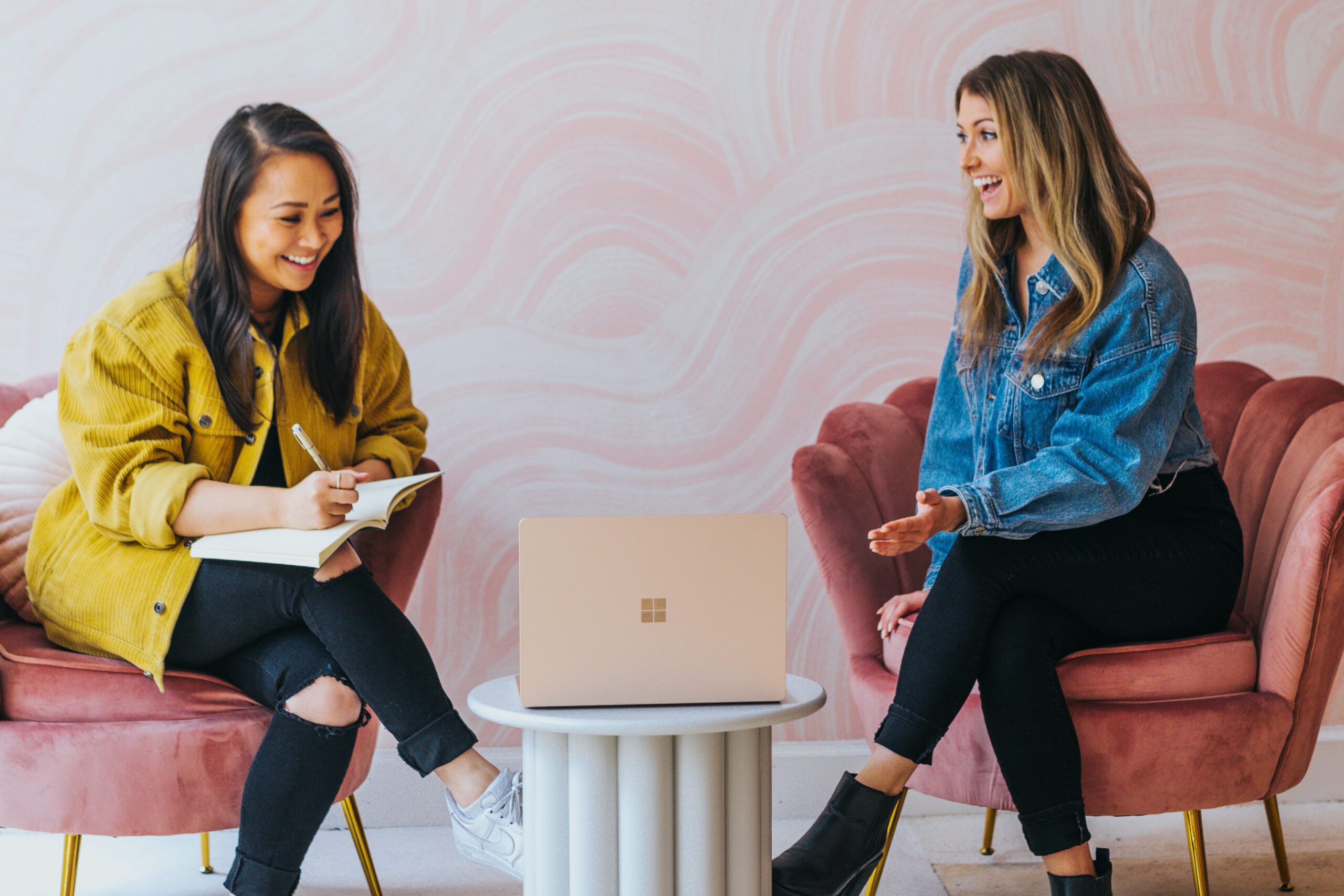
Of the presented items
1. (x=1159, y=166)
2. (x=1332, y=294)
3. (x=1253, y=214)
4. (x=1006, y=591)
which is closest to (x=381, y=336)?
(x=1006, y=591)

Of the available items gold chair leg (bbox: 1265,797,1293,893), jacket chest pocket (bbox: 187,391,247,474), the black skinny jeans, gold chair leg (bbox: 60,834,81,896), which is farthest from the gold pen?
gold chair leg (bbox: 1265,797,1293,893)

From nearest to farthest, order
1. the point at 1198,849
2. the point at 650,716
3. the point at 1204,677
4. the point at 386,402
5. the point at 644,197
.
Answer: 1. the point at 650,716
2. the point at 1204,677
3. the point at 1198,849
4. the point at 386,402
5. the point at 644,197

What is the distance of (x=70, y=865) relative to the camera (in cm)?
161

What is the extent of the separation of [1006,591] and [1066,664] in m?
0.13

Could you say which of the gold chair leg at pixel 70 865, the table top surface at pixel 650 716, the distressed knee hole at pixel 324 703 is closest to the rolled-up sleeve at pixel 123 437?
the distressed knee hole at pixel 324 703

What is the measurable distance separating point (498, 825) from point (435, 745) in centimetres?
13

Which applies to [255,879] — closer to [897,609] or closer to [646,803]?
[646,803]

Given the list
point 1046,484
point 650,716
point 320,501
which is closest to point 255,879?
point 320,501

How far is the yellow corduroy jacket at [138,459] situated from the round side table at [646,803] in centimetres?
53

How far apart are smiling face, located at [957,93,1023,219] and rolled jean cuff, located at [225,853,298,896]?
1341 mm

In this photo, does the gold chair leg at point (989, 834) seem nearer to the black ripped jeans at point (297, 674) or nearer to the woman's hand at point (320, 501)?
the black ripped jeans at point (297, 674)

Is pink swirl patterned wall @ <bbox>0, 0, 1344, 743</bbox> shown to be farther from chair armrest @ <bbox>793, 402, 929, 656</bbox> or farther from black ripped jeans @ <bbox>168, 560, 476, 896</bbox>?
black ripped jeans @ <bbox>168, 560, 476, 896</bbox>

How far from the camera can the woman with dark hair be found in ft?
4.74

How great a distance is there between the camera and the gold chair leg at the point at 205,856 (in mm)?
1953
